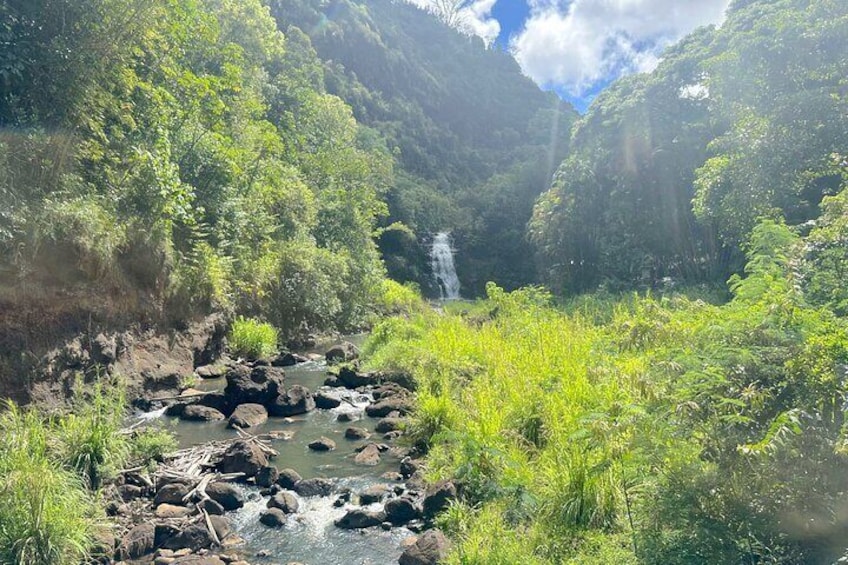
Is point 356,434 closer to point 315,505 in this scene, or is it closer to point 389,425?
point 389,425

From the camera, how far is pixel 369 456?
9.80 metres

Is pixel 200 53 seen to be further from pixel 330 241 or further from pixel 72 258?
pixel 72 258

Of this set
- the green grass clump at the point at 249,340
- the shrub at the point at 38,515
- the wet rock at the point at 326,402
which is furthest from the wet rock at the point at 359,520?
the green grass clump at the point at 249,340

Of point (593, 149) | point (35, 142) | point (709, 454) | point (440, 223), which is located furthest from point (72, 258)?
point (440, 223)

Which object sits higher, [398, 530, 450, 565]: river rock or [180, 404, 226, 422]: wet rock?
[180, 404, 226, 422]: wet rock

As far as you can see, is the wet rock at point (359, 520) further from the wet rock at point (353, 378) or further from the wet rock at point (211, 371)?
the wet rock at point (211, 371)

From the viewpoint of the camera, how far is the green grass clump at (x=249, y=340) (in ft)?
61.2

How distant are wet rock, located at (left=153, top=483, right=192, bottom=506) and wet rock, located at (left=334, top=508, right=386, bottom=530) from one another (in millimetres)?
2223

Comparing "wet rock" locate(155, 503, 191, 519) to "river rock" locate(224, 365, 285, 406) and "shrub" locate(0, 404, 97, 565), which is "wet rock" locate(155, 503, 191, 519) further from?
"river rock" locate(224, 365, 285, 406)

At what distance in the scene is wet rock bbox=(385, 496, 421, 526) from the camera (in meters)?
7.46

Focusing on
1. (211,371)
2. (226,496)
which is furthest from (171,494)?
(211,371)

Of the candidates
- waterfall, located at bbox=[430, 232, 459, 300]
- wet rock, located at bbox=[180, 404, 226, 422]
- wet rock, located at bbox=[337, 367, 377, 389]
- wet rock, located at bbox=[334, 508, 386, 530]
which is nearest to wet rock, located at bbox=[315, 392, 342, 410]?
wet rock, located at bbox=[337, 367, 377, 389]

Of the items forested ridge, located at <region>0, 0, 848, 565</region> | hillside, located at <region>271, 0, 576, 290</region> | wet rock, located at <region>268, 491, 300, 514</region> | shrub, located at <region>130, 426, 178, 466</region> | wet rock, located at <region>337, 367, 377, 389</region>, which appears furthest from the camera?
hillside, located at <region>271, 0, 576, 290</region>

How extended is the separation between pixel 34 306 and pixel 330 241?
68.9 ft
